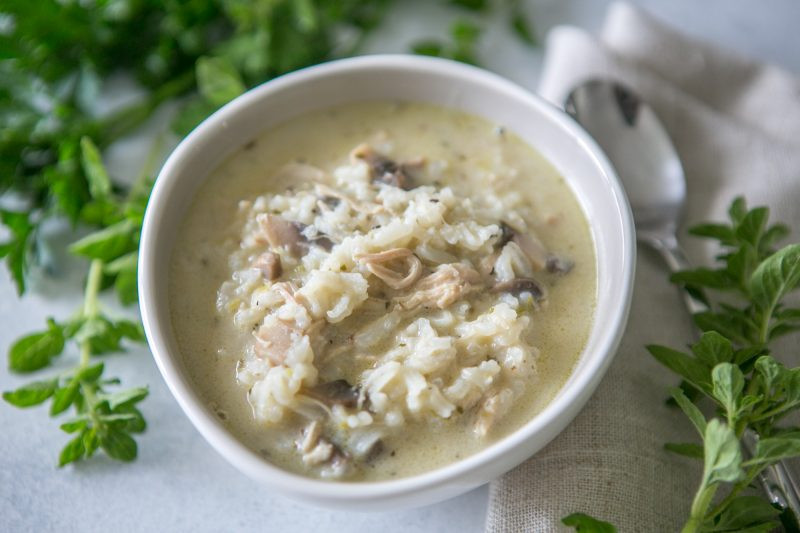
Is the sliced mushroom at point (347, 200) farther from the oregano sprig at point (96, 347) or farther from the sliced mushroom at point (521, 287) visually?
the oregano sprig at point (96, 347)

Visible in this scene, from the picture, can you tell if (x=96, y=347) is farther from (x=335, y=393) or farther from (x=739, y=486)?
(x=739, y=486)

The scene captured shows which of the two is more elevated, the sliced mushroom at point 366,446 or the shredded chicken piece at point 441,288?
the shredded chicken piece at point 441,288

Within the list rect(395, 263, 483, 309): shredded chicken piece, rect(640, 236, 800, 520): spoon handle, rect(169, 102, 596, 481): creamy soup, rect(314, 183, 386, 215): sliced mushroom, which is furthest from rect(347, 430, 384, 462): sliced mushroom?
rect(640, 236, 800, 520): spoon handle

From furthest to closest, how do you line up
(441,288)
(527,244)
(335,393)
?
(527,244) < (441,288) < (335,393)

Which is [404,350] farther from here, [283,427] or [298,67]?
[298,67]

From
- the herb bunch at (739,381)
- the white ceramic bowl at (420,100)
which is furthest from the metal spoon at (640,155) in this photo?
the white ceramic bowl at (420,100)

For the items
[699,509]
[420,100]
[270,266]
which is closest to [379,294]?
[270,266]

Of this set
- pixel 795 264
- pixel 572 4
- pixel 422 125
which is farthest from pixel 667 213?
pixel 572 4
